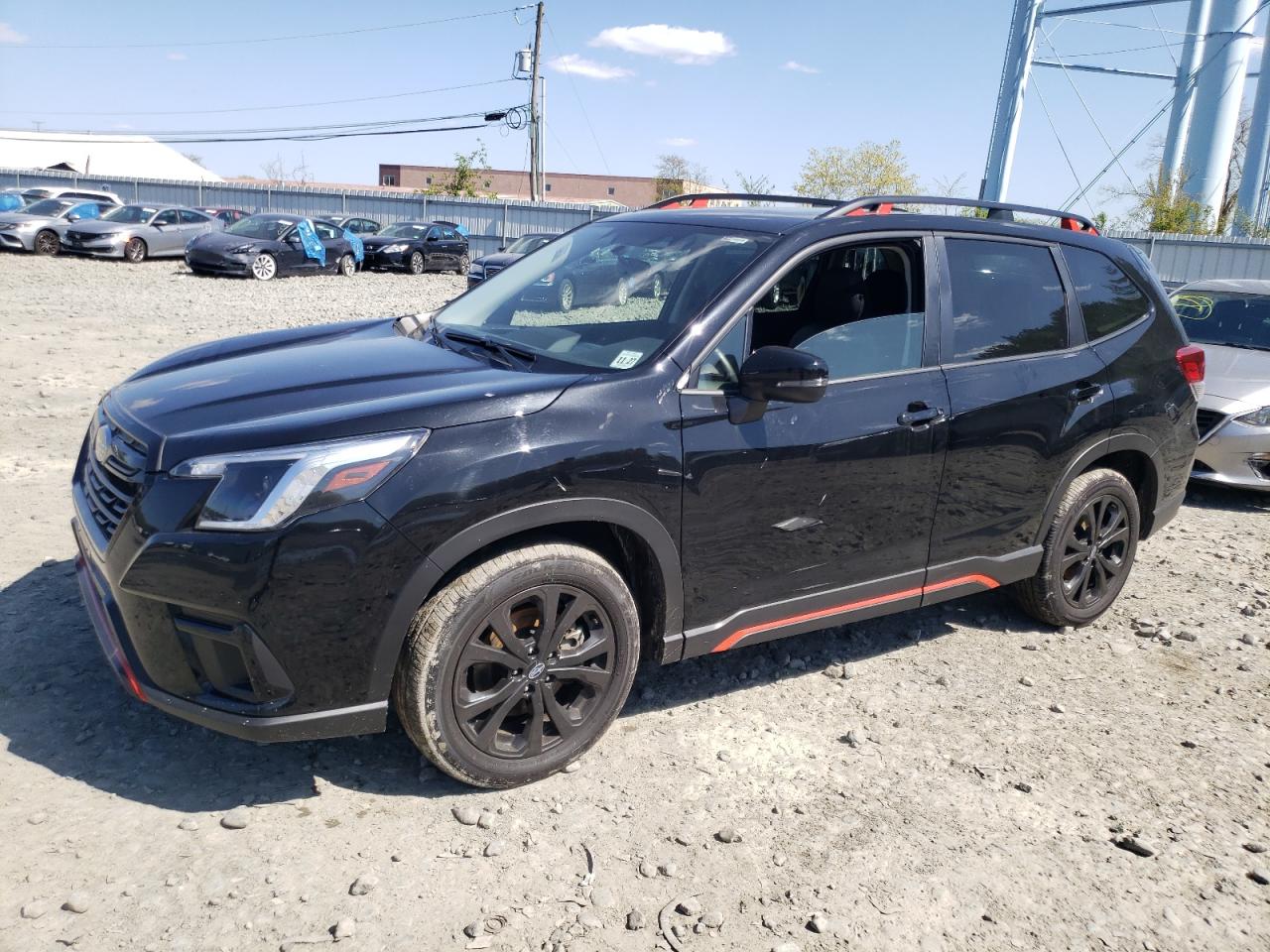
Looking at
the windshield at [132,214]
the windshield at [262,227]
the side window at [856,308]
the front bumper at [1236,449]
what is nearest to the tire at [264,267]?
the windshield at [262,227]

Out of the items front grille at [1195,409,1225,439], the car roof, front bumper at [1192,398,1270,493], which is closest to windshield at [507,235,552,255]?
the car roof

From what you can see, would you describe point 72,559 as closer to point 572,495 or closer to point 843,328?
point 572,495

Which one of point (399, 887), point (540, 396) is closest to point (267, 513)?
point (540, 396)

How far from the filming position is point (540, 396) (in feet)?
10.4

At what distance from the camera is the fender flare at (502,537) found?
2947mm

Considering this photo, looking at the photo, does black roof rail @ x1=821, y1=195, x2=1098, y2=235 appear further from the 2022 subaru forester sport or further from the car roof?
the car roof

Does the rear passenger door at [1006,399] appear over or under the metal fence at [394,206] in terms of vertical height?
under

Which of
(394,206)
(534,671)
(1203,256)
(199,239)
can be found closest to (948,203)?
(534,671)

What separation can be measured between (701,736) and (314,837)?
4.71 feet

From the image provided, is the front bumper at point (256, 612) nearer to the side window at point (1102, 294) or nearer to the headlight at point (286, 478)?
the headlight at point (286, 478)

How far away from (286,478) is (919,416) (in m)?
2.37

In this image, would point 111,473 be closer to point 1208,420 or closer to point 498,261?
point 1208,420

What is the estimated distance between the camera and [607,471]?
127 inches

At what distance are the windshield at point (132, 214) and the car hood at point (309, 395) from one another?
74.8 feet
